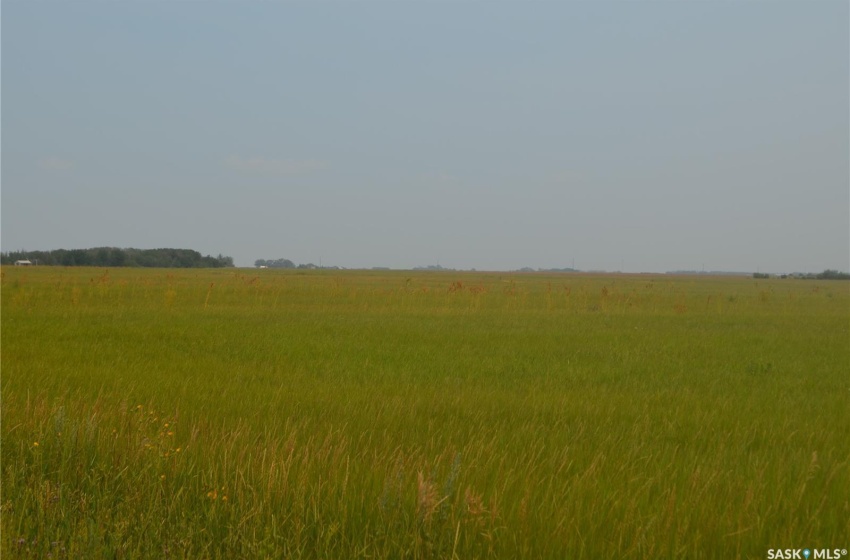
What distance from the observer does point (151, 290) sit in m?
23.0

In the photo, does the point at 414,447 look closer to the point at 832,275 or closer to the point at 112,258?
the point at 112,258

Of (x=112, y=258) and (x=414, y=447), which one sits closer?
(x=414, y=447)

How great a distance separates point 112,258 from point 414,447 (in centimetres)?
9173

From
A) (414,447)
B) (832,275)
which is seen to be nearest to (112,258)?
(414,447)

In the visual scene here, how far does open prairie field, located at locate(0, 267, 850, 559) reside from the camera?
2.92m

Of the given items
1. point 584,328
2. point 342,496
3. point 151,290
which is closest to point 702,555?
point 342,496

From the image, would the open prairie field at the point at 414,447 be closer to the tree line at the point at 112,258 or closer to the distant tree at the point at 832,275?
the tree line at the point at 112,258

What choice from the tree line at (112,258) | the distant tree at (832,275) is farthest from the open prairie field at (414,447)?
the distant tree at (832,275)

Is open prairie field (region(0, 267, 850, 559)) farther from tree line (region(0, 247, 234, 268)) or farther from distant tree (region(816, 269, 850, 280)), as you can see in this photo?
distant tree (region(816, 269, 850, 280))

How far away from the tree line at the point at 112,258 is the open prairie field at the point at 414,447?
81.2 m

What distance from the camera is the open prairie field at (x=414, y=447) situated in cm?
292

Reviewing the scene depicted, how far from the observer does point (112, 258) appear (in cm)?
8381

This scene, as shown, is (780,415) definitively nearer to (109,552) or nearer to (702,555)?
(702,555)

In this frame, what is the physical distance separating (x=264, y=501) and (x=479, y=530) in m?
1.19
